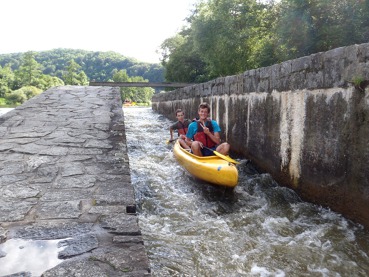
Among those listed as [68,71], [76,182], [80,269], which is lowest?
[80,269]

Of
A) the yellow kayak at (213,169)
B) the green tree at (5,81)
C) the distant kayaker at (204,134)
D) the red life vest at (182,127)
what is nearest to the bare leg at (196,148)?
the distant kayaker at (204,134)

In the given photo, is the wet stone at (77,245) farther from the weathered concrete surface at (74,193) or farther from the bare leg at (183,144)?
the bare leg at (183,144)

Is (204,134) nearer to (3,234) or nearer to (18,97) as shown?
(3,234)

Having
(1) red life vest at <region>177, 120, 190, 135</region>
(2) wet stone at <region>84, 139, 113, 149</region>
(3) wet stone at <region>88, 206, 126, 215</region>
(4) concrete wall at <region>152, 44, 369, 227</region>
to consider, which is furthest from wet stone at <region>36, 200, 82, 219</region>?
(1) red life vest at <region>177, 120, 190, 135</region>

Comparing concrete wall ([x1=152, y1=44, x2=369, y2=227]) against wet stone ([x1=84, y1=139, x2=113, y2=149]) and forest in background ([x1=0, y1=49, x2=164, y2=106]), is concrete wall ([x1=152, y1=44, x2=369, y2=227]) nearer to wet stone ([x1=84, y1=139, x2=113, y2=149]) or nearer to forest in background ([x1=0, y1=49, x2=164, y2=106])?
wet stone ([x1=84, y1=139, x2=113, y2=149])

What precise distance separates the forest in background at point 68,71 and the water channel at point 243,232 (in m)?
57.8

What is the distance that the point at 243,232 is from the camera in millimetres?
3832

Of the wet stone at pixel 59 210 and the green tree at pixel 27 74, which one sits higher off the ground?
the green tree at pixel 27 74

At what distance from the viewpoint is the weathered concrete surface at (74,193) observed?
1.97 metres

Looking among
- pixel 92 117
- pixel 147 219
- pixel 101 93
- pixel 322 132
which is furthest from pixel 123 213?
pixel 101 93

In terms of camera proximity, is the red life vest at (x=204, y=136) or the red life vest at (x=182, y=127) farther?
the red life vest at (x=182, y=127)

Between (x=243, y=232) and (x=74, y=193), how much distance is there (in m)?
2.01

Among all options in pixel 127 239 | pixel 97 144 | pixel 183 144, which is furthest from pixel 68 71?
pixel 127 239

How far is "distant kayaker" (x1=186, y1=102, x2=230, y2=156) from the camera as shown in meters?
6.00
